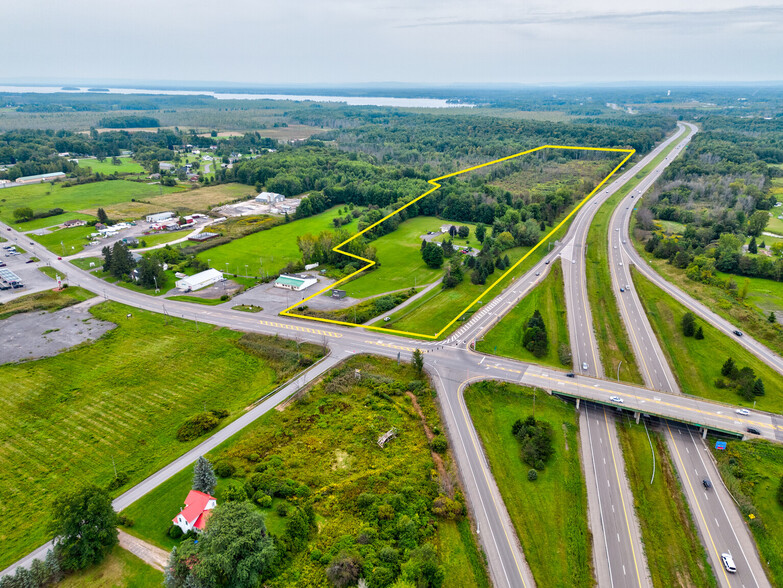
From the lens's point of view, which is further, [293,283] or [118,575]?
[293,283]

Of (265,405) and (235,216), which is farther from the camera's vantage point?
(235,216)

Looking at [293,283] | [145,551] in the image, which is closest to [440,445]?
[145,551]

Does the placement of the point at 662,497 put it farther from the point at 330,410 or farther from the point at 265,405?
the point at 265,405

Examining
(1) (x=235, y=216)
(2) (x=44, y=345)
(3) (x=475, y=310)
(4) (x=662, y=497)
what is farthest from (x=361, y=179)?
(4) (x=662, y=497)

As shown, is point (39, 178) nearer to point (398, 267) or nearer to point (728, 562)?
point (398, 267)

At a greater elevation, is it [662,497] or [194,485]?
[194,485]
